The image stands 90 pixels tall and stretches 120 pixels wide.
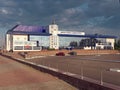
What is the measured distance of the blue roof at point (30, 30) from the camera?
15600 cm

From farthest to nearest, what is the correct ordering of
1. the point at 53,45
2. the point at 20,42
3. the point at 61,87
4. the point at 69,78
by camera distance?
the point at 53,45, the point at 20,42, the point at 69,78, the point at 61,87

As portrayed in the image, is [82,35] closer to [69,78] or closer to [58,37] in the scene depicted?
[58,37]

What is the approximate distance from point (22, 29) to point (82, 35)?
40.6 meters

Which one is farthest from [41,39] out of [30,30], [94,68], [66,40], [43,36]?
[94,68]

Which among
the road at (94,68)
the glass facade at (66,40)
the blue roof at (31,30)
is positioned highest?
the blue roof at (31,30)

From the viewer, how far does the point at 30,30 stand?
528ft

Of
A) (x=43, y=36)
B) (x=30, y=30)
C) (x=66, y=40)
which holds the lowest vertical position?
(x=66, y=40)

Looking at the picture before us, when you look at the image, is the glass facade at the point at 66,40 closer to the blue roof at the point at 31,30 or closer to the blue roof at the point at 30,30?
the blue roof at the point at 31,30

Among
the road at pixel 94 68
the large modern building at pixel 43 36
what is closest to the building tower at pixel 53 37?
the large modern building at pixel 43 36

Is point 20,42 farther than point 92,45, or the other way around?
point 92,45

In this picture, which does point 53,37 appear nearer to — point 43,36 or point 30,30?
point 43,36

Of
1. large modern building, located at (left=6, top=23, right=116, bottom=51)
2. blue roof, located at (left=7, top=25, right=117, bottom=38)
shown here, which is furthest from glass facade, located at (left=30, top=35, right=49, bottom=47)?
blue roof, located at (left=7, top=25, right=117, bottom=38)

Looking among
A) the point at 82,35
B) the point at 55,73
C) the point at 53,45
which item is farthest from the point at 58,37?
the point at 55,73

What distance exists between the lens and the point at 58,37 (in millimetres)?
160750
